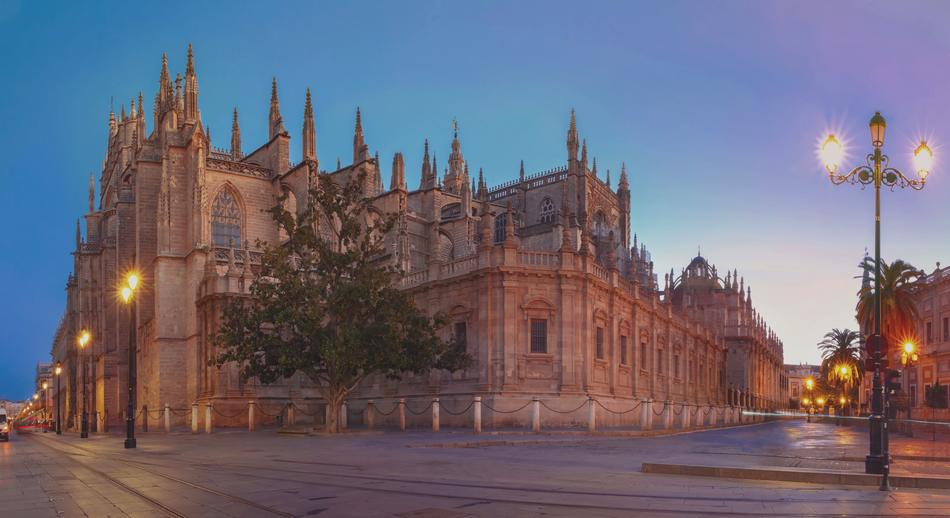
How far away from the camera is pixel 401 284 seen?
124ft

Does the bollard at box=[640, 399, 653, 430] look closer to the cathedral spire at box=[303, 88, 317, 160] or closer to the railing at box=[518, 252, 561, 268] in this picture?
the railing at box=[518, 252, 561, 268]

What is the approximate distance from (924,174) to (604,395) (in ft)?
63.3

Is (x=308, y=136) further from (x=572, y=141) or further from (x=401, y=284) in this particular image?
(x=572, y=141)

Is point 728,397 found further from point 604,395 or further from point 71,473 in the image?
point 71,473

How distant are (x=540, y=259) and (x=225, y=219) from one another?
22.0m

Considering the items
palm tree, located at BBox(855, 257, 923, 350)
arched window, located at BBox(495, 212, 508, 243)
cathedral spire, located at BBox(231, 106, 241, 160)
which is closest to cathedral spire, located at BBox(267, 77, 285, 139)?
cathedral spire, located at BBox(231, 106, 241, 160)

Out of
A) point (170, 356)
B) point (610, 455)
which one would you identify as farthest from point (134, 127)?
point (610, 455)

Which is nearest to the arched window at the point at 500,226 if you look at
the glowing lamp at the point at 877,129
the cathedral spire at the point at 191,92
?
the cathedral spire at the point at 191,92

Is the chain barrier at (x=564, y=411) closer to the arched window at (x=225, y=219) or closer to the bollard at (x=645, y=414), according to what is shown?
the bollard at (x=645, y=414)

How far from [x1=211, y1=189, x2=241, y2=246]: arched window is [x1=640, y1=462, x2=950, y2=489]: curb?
36.9 metres

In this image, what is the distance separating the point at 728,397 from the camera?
201 feet

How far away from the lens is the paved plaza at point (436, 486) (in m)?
9.81

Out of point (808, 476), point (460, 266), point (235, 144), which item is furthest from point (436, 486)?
point (235, 144)

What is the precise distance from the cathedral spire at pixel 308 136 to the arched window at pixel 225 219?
5.39m
